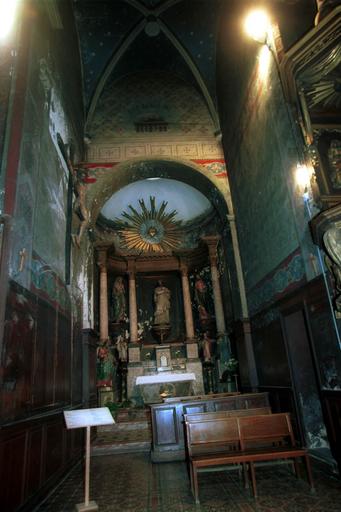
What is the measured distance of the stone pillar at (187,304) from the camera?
41.5 ft

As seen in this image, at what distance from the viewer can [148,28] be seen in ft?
36.2

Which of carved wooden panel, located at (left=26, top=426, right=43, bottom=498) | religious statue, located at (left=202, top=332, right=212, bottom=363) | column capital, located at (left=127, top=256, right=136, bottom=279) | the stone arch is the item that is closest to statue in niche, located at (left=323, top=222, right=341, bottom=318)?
carved wooden panel, located at (left=26, top=426, right=43, bottom=498)

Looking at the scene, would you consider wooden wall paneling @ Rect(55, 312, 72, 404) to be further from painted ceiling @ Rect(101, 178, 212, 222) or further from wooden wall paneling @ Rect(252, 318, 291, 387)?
painted ceiling @ Rect(101, 178, 212, 222)

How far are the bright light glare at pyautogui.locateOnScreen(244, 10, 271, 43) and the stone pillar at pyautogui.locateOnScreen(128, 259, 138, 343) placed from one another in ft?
29.2

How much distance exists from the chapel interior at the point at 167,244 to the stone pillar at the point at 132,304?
2.1 inches

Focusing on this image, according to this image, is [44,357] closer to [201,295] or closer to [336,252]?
[336,252]

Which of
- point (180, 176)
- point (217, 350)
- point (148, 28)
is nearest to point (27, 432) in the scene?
point (217, 350)

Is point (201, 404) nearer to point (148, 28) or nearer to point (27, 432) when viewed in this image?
point (27, 432)

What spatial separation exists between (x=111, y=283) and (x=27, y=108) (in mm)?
9290

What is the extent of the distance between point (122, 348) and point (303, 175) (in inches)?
352

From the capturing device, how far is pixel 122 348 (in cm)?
1229

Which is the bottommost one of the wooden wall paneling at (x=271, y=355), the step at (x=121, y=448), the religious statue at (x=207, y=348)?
the step at (x=121, y=448)

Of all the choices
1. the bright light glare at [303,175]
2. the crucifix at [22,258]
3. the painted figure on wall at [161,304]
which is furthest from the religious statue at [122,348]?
the bright light glare at [303,175]

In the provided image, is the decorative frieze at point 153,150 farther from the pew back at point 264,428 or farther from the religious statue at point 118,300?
the pew back at point 264,428
